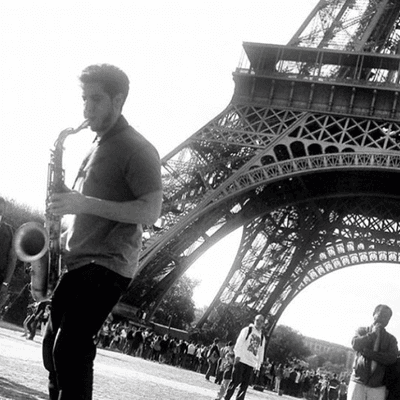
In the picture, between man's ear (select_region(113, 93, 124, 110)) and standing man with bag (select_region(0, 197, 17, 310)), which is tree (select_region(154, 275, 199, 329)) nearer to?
standing man with bag (select_region(0, 197, 17, 310))

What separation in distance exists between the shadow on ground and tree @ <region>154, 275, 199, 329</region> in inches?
1912

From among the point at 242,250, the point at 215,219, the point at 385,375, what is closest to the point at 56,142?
the point at 385,375

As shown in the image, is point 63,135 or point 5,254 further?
point 5,254

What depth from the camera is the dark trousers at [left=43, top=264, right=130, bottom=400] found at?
2.98 metres

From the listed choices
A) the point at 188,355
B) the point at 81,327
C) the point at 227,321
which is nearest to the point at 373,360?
the point at 81,327

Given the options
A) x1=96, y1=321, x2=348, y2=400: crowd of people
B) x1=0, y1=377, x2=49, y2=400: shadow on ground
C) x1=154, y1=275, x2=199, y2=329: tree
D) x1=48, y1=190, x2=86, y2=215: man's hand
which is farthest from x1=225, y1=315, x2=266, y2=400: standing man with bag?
x1=154, y1=275, x2=199, y2=329: tree

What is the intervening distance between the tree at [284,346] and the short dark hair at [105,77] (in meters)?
76.2

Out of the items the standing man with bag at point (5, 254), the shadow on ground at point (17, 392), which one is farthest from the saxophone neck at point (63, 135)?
the standing man with bag at point (5, 254)

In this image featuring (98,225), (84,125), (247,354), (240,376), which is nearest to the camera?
(98,225)

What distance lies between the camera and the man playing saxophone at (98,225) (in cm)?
299

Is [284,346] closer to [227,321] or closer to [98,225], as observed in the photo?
[227,321]

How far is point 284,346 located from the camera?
87250 mm

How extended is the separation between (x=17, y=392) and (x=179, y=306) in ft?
192

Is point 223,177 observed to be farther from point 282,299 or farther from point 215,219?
point 282,299
